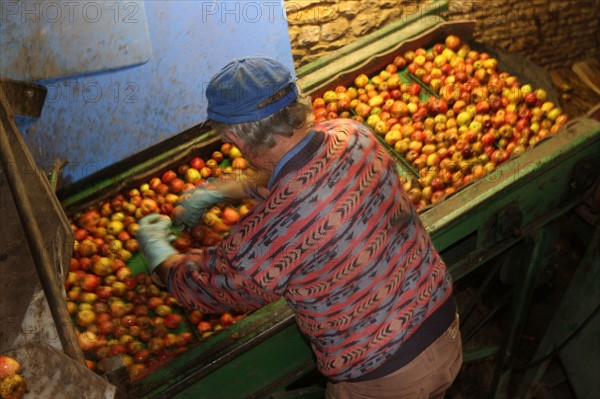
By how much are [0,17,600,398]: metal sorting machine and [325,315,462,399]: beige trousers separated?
41cm

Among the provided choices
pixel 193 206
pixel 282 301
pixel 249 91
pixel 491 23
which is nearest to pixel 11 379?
pixel 249 91

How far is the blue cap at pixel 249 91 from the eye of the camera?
1.90m

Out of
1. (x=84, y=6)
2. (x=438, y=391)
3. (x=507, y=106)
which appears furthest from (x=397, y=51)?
(x=438, y=391)

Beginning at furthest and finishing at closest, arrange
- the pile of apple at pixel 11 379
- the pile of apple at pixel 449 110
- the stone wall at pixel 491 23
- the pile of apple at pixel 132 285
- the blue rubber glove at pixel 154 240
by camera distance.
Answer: the stone wall at pixel 491 23
the pile of apple at pixel 449 110
the pile of apple at pixel 132 285
the blue rubber glove at pixel 154 240
the pile of apple at pixel 11 379

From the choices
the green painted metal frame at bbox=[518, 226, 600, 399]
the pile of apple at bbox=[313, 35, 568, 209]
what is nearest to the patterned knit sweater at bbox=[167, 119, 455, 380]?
the pile of apple at bbox=[313, 35, 568, 209]

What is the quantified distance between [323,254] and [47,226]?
3.30 feet

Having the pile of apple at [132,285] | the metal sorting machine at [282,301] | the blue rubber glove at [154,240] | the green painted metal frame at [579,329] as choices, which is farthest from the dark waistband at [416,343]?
the green painted metal frame at [579,329]

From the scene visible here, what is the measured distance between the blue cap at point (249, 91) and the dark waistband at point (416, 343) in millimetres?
1048

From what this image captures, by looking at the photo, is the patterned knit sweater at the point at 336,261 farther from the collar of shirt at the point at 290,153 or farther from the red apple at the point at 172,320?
the red apple at the point at 172,320

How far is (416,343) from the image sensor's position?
2.33 metres

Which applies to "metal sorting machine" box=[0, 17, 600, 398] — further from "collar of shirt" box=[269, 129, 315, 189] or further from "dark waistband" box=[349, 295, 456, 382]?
"collar of shirt" box=[269, 129, 315, 189]

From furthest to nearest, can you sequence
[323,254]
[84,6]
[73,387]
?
[84,6] < [323,254] < [73,387]

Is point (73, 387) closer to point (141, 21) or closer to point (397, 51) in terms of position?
point (141, 21)

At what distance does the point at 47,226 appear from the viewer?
2.14 meters
